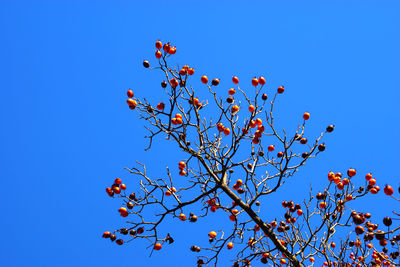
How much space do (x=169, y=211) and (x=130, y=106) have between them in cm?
214

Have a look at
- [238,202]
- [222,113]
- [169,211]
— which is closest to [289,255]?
[238,202]

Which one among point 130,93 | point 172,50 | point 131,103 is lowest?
point 131,103

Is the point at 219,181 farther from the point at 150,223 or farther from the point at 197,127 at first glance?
the point at 150,223

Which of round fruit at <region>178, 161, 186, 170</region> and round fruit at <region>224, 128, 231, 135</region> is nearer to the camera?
round fruit at <region>178, 161, 186, 170</region>

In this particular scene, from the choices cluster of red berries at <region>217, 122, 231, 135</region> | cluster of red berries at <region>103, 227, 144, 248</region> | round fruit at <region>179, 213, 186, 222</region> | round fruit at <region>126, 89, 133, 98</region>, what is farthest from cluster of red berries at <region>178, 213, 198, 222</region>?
round fruit at <region>126, 89, 133, 98</region>

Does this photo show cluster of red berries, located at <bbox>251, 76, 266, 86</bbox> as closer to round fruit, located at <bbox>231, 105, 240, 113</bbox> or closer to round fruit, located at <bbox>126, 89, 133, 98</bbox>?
round fruit, located at <bbox>231, 105, 240, 113</bbox>

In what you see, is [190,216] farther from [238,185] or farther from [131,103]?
[131,103]

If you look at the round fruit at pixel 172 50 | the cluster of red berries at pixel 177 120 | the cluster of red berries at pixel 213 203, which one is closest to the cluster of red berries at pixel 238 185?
the cluster of red berries at pixel 213 203

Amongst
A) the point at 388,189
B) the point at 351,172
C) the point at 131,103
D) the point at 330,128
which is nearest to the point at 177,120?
the point at 131,103

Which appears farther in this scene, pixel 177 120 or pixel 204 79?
pixel 204 79

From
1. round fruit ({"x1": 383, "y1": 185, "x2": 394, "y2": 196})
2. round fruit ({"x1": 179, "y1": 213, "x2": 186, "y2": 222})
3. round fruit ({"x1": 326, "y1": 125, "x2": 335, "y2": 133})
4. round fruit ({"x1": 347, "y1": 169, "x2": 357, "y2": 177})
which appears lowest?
round fruit ({"x1": 383, "y1": 185, "x2": 394, "y2": 196})

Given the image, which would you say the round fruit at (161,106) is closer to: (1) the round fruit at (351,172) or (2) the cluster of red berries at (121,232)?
(2) the cluster of red berries at (121,232)

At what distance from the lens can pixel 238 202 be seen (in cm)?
554

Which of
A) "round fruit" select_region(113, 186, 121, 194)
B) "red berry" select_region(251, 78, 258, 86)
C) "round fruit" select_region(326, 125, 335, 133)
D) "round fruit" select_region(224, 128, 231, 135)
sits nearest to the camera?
"round fruit" select_region(326, 125, 335, 133)
